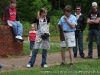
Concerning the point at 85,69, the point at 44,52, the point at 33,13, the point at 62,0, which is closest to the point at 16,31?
the point at 44,52

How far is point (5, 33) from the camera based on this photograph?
13.3 meters

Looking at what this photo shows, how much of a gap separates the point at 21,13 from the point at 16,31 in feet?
156

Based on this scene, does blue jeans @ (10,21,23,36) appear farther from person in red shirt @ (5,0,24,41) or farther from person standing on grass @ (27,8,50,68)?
person standing on grass @ (27,8,50,68)

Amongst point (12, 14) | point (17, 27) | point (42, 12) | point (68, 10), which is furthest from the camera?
point (17, 27)

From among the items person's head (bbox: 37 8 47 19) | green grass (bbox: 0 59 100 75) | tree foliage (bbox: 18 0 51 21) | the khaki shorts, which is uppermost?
person's head (bbox: 37 8 47 19)

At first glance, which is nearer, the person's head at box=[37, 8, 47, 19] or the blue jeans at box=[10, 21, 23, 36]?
the person's head at box=[37, 8, 47, 19]

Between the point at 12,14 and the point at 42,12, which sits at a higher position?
the point at 42,12

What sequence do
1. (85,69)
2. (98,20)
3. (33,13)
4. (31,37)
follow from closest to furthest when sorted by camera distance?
(85,69), (98,20), (31,37), (33,13)

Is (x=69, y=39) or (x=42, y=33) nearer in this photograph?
(x=42, y=33)

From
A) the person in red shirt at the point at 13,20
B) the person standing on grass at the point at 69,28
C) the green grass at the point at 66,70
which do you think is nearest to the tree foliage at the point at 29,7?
→ the person in red shirt at the point at 13,20

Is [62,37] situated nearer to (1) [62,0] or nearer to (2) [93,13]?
(2) [93,13]

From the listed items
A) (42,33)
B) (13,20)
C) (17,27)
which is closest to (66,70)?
(42,33)

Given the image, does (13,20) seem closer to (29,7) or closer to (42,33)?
(42,33)

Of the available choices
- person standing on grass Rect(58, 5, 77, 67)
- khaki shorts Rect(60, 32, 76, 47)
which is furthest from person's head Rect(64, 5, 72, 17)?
khaki shorts Rect(60, 32, 76, 47)
